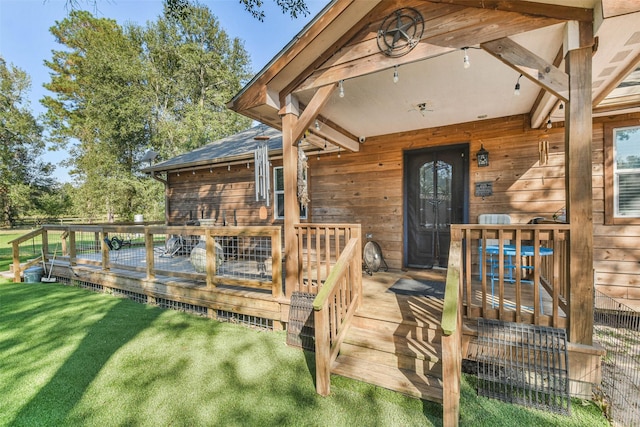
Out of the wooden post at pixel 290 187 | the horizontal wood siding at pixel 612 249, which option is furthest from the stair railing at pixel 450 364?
the horizontal wood siding at pixel 612 249

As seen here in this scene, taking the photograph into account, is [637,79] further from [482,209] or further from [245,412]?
[245,412]

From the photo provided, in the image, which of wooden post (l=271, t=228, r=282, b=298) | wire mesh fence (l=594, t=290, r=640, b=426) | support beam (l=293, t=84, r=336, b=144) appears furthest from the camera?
wooden post (l=271, t=228, r=282, b=298)

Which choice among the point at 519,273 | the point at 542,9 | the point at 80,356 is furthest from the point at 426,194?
the point at 80,356

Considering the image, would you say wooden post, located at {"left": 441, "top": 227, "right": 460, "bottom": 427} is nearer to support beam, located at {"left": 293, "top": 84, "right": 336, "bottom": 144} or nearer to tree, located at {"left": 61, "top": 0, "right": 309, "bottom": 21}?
support beam, located at {"left": 293, "top": 84, "right": 336, "bottom": 144}

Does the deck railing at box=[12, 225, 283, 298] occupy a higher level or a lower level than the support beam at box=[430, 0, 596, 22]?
lower

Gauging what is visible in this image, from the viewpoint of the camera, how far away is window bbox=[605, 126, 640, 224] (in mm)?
3791

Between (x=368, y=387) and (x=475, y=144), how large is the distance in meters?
4.08

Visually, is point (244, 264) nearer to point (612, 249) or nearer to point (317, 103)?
point (317, 103)

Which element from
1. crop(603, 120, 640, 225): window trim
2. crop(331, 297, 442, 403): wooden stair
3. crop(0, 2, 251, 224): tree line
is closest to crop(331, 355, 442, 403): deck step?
crop(331, 297, 442, 403): wooden stair

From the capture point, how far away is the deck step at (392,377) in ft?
7.57

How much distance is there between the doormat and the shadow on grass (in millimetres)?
3476

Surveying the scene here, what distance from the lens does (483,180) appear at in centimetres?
457

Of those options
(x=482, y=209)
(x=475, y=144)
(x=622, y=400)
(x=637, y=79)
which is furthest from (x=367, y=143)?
(x=622, y=400)

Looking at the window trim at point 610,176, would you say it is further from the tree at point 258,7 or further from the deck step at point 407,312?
the tree at point 258,7
